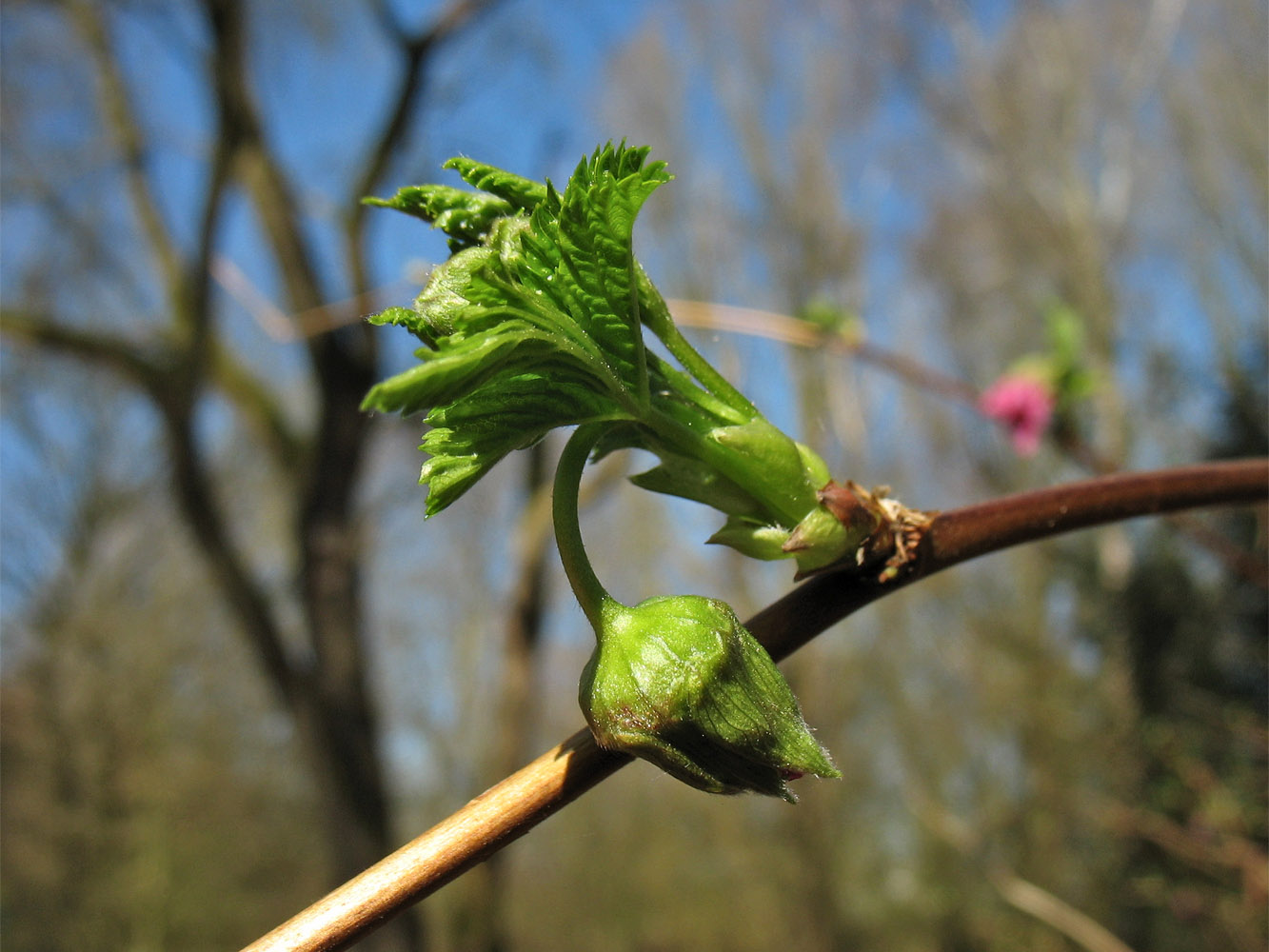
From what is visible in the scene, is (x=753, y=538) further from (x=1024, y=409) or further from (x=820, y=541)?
(x=1024, y=409)

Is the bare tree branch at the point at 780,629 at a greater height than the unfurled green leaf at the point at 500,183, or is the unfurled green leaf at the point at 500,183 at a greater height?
the unfurled green leaf at the point at 500,183

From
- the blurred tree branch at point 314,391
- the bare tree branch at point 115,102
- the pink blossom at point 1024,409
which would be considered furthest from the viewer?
the bare tree branch at point 115,102

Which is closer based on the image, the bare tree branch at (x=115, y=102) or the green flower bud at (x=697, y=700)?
the green flower bud at (x=697, y=700)

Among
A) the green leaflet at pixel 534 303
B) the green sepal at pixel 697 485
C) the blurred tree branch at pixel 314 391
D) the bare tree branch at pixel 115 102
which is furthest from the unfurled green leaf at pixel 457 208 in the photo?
the bare tree branch at pixel 115 102

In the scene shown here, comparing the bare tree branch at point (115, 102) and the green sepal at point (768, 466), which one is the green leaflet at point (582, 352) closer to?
the green sepal at point (768, 466)

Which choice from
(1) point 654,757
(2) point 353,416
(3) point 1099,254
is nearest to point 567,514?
(1) point 654,757

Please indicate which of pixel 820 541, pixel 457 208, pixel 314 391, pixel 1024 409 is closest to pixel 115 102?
pixel 314 391

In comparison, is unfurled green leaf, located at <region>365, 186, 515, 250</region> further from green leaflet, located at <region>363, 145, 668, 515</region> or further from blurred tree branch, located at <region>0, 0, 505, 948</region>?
blurred tree branch, located at <region>0, 0, 505, 948</region>
